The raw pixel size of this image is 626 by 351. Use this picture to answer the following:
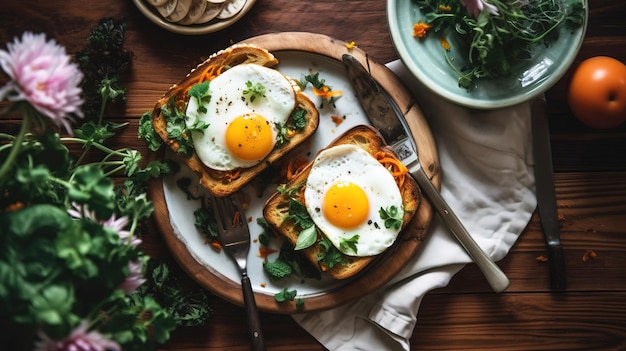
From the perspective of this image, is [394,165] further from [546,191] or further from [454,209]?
[546,191]

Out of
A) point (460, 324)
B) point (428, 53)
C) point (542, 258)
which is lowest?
point (460, 324)

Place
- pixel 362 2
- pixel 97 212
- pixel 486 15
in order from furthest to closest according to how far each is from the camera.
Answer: pixel 362 2, pixel 486 15, pixel 97 212

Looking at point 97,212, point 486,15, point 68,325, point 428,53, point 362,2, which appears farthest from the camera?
point 362,2

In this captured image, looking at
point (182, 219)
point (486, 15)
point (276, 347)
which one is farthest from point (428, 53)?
point (276, 347)

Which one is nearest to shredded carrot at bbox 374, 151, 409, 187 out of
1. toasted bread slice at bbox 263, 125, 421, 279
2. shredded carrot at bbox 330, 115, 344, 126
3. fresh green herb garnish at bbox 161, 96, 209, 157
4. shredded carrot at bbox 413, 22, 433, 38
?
toasted bread slice at bbox 263, 125, 421, 279

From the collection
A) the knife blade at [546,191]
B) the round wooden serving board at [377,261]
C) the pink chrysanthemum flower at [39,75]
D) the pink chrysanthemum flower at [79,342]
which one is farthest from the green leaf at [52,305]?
the knife blade at [546,191]

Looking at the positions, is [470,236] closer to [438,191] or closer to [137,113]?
[438,191]
